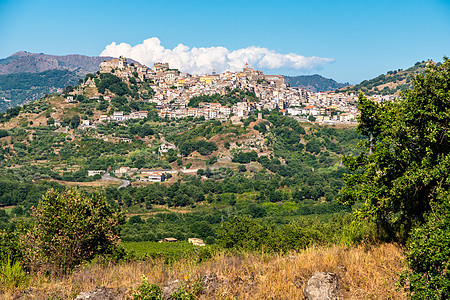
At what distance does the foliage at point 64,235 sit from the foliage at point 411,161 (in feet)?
17.8

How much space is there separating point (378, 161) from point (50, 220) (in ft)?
21.8

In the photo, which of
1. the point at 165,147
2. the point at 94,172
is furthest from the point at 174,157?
the point at 94,172

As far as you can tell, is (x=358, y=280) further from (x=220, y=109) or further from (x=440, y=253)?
(x=220, y=109)

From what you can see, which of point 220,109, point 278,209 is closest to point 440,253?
point 278,209

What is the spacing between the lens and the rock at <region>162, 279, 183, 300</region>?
193 inches

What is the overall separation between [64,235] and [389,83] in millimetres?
163865

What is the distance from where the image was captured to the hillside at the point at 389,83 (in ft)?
465

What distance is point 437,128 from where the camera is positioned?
5.65 m

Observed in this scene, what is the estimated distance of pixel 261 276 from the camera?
5.22 meters

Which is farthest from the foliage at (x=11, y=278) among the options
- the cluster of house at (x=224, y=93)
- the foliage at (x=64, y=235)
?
the cluster of house at (x=224, y=93)

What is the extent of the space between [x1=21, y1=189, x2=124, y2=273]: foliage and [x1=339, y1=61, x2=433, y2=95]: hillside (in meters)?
148

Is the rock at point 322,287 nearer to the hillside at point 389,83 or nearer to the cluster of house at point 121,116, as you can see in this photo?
the cluster of house at point 121,116

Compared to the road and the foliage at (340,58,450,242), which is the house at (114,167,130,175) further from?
the foliage at (340,58,450,242)

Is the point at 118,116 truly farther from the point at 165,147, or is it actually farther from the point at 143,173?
the point at 143,173
